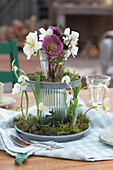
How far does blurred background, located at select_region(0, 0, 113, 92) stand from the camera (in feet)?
20.0

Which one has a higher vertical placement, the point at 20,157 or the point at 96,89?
the point at 96,89

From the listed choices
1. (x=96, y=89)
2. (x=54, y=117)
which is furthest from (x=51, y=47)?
(x=96, y=89)

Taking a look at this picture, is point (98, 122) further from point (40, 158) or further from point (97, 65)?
point (97, 65)

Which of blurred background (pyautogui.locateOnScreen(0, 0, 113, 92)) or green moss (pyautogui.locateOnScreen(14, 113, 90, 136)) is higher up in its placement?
blurred background (pyautogui.locateOnScreen(0, 0, 113, 92))

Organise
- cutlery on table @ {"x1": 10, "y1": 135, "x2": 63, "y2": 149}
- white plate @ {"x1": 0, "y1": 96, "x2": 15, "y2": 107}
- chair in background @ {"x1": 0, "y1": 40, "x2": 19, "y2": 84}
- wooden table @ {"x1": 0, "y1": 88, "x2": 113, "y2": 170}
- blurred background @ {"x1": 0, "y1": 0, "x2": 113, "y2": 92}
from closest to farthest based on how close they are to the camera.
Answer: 1. wooden table @ {"x1": 0, "y1": 88, "x2": 113, "y2": 170}
2. cutlery on table @ {"x1": 10, "y1": 135, "x2": 63, "y2": 149}
3. white plate @ {"x1": 0, "y1": 96, "x2": 15, "y2": 107}
4. chair in background @ {"x1": 0, "y1": 40, "x2": 19, "y2": 84}
5. blurred background @ {"x1": 0, "y1": 0, "x2": 113, "y2": 92}

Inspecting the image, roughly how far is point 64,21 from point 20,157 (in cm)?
567

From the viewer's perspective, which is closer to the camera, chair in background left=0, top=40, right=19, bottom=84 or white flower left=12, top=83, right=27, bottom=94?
white flower left=12, top=83, right=27, bottom=94

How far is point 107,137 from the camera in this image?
40.8 inches

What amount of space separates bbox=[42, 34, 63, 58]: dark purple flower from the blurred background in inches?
181

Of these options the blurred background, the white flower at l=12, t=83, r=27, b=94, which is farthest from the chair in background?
the blurred background

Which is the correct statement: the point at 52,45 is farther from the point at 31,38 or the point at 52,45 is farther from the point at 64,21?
the point at 64,21

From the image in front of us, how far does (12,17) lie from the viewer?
7.35m

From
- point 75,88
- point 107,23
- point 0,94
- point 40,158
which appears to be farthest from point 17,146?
point 107,23

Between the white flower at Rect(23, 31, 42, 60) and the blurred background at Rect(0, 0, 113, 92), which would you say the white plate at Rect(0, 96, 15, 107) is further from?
the blurred background at Rect(0, 0, 113, 92)
